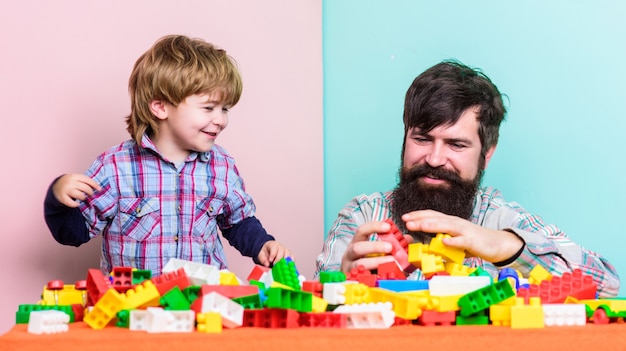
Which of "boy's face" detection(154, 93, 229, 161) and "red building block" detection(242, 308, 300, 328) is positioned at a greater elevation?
"boy's face" detection(154, 93, 229, 161)

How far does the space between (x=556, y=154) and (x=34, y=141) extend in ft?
4.38

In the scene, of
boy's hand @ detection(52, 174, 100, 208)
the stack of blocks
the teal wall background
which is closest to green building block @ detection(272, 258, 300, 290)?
the stack of blocks

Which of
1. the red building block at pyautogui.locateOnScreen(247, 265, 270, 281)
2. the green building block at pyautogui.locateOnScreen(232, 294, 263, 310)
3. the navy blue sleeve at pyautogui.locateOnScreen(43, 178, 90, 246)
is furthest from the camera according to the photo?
the navy blue sleeve at pyautogui.locateOnScreen(43, 178, 90, 246)

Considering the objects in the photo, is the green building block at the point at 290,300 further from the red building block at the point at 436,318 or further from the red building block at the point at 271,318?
the red building block at the point at 436,318

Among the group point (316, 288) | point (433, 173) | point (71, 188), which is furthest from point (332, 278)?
point (433, 173)

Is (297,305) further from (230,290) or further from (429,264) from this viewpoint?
(429,264)

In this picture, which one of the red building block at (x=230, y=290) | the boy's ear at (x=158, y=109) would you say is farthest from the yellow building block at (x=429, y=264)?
the boy's ear at (x=158, y=109)

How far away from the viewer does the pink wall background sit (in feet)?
5.19

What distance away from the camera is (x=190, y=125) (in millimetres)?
1584

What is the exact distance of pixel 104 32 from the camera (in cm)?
176

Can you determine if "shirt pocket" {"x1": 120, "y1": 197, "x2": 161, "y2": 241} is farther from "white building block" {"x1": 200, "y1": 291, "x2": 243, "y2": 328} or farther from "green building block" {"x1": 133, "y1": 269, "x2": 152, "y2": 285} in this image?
"white building block" {"x1": 200, "y1": 291, "x2": 243, "y2": 328}

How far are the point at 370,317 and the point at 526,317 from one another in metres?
0.15

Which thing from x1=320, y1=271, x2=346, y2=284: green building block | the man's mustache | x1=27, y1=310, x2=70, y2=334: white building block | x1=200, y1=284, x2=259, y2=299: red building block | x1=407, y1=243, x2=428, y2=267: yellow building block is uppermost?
the man's mustache

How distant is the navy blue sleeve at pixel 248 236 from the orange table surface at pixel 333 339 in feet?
3.03
